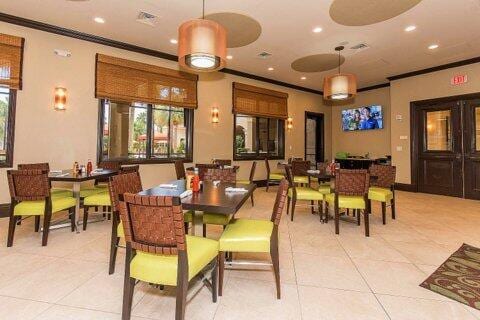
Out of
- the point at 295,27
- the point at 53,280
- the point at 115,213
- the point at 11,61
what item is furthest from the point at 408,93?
the point at 11,61

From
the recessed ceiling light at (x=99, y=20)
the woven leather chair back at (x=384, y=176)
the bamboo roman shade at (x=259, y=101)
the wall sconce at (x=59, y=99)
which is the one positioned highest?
the recessed ceiling light at (x=99, y=20)

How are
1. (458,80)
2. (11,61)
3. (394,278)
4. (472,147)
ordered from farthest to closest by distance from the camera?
(458,80) → (472,147) → (11,61) → (394,278)

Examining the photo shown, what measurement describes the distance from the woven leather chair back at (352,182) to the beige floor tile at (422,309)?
5.71 ft

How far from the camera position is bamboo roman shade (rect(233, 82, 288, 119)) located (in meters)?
7.24

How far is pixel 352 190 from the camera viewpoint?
3719 mm

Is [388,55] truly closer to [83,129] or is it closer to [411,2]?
[411,2]

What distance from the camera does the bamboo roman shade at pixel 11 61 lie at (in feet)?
14.0

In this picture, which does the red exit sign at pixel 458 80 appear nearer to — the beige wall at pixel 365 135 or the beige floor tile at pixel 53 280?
the beige wall at pixel 365 135

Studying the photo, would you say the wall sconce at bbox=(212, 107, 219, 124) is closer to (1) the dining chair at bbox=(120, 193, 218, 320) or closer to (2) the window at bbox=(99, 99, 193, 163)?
(2) the window at bbox=(99, 99, 193, 163)

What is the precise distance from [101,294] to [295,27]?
16.0ft

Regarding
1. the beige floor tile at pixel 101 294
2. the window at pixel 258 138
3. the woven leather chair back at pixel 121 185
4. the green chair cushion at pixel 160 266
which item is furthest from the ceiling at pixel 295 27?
the beige floor tile at pixel 101 294

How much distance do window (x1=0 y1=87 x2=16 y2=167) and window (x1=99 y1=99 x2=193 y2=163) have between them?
1.36m

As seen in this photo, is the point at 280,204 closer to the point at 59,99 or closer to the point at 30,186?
the point at 30,186

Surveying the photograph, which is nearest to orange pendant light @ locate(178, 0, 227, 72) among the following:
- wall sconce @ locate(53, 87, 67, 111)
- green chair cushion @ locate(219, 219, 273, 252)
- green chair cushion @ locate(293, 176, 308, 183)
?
green chair cushion @ locate(219, 219, 273, 252)
